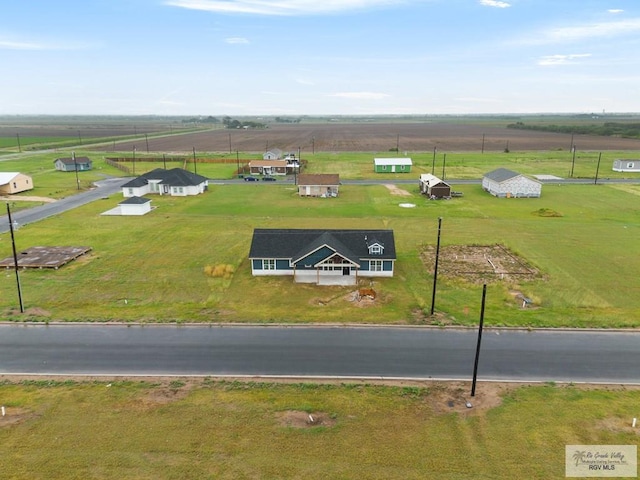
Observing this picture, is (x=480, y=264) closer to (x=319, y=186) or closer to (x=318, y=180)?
(x=319, y=186)

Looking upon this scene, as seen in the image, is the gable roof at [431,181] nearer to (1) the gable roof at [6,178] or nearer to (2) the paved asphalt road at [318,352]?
(2) the paved asphalt road at [318,352]

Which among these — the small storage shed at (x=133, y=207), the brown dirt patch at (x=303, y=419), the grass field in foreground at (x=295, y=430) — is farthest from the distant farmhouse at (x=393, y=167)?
the brown dirt patch at (x=303, y=419)

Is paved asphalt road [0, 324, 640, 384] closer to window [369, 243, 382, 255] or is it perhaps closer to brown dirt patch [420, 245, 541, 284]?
brown dirt patch [420, 245, 541, 284]

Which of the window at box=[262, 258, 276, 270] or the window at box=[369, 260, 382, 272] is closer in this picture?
the window at box=[369, 260, 382, 272]

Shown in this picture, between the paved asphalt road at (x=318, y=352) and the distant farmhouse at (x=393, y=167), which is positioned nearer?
the paved asphalt road at (x=318, y=352)

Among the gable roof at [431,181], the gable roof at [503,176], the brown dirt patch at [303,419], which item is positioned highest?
the gable roof at [503,176]

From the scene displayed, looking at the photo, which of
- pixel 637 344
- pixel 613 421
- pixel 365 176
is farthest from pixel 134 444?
pixel 365 176

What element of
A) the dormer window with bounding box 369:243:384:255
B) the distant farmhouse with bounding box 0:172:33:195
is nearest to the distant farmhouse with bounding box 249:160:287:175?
the distant farmhouse with bounding box 0:172:33:195

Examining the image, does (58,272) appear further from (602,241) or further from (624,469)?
(602,241)
